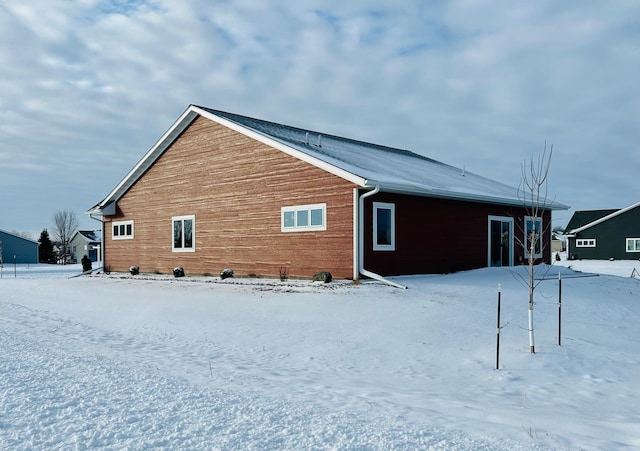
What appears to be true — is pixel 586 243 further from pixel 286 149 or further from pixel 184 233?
pixel 286 149

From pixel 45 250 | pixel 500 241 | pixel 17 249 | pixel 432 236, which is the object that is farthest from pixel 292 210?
pixel 45 250

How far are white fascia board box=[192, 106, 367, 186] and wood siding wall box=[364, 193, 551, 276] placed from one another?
1.06 m

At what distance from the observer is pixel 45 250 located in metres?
71.2

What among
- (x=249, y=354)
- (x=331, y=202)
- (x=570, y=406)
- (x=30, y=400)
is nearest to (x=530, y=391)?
(x=570, y=406)

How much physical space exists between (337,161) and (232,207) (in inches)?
194

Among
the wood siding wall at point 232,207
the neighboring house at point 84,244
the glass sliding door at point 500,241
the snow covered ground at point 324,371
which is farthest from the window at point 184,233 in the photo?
the neighboring house at point 84,244

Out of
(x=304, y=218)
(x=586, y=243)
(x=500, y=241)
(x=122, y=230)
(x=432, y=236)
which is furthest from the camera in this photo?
(x=586, y=243)

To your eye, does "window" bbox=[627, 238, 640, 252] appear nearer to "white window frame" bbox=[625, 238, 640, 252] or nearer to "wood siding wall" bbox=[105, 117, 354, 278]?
"white window frame" bbox=[625, 238, 640, 252]

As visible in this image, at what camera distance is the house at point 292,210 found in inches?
682

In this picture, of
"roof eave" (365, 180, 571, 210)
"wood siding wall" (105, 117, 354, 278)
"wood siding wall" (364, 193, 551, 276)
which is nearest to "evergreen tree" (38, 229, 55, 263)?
"wood siding wall" (105, 117, 354, 278)

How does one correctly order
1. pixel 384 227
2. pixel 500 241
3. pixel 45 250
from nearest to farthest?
pixel 384 227
pixel 500 241
pixel 45 250

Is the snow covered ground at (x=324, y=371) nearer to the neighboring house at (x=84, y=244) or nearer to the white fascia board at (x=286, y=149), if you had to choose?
the white fascia board at (x=286, y=149)

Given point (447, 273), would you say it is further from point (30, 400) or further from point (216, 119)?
point (30, 400)

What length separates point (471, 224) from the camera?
21062 mm
